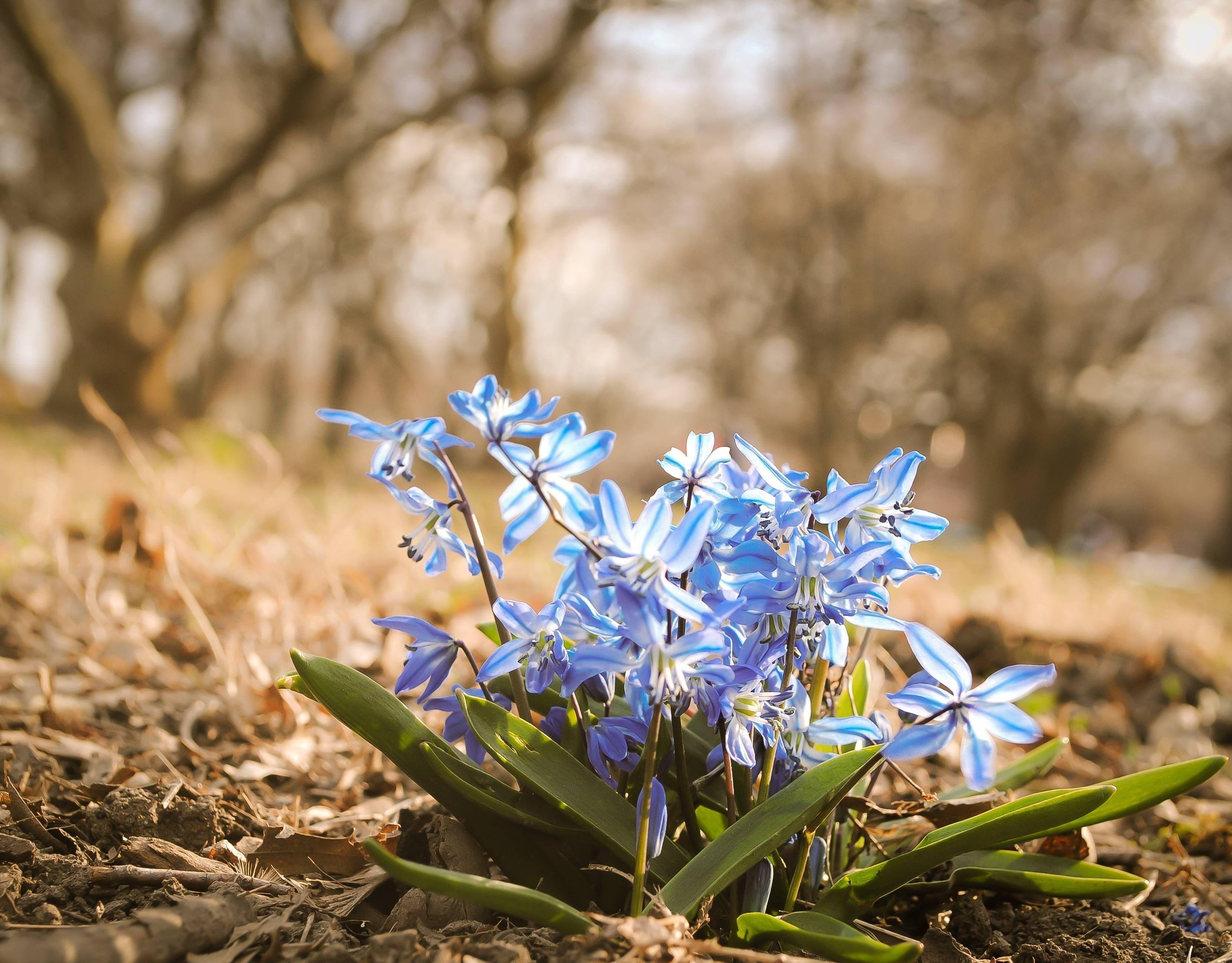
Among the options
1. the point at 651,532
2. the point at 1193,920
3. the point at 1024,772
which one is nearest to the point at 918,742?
the point at 651,532

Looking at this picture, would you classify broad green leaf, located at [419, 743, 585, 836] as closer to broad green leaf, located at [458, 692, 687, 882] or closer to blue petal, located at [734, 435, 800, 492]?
broad green leaf, located at [458, 692, 687, 882]

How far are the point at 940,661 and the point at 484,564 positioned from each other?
0.64 meters

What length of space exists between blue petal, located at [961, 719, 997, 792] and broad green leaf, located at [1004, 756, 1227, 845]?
335 millimetres

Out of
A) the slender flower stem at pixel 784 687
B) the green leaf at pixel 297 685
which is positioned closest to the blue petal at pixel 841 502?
the slender flower stem at pixel 784 687

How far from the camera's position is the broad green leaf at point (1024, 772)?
1849 millimetres

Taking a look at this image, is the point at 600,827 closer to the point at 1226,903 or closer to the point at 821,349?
the point at 1226,903

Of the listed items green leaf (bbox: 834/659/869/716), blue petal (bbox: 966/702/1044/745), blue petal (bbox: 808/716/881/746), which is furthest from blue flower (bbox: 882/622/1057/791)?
green leaf (bbox: 834/659/869/716)

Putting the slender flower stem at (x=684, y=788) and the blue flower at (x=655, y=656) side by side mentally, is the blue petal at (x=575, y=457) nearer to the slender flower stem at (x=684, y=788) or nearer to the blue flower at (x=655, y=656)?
the blue flower at (x=655, y=656)

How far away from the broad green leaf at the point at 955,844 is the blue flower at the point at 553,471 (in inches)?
28.2

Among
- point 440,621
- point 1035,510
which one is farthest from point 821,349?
point 1035,510

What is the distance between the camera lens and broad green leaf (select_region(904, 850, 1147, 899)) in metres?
1.41

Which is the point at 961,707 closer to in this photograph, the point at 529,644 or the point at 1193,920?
the point at 529,644

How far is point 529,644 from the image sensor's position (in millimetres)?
1283

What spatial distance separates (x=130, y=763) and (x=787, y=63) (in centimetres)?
1046
